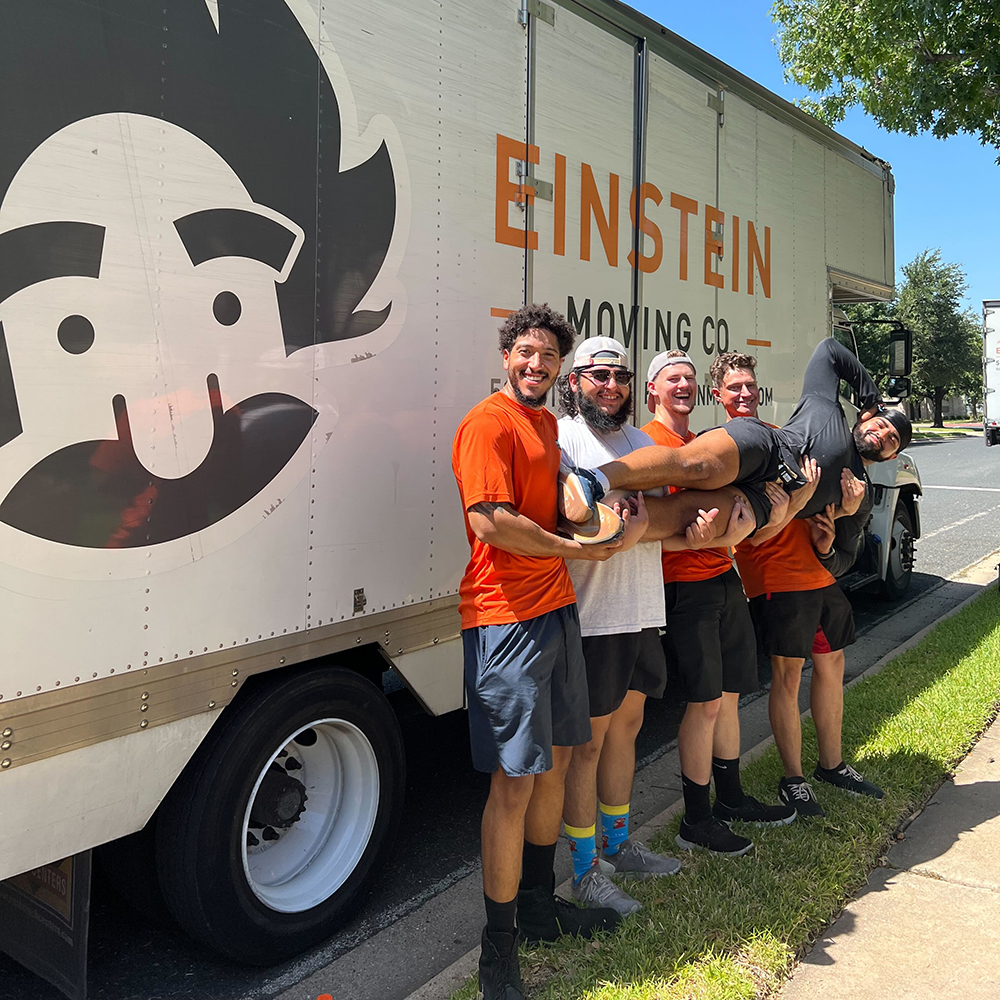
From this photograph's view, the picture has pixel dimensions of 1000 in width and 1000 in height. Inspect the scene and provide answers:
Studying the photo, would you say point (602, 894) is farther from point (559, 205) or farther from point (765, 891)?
point (559, 205)

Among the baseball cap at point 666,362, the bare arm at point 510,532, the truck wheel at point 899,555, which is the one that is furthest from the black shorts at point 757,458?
the truck wheel at point 899,555

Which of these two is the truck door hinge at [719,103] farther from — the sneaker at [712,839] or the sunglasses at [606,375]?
the sneaker at [712,839]

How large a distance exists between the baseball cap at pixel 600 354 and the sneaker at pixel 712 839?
1.80 meters

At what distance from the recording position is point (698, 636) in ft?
11.4

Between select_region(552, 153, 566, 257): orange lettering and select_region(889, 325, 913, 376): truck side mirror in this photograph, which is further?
select_region(889, 325, 913, 376): truck side mirror

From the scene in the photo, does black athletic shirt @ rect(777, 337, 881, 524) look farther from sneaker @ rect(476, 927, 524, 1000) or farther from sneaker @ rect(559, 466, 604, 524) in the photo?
sneaker @ rect(476, 927, 524, 1000)

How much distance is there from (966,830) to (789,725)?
0.79 metres

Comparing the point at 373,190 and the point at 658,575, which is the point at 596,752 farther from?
the point at 373,190

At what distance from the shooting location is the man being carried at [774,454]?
3.03 metres

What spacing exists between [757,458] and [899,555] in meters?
5.65

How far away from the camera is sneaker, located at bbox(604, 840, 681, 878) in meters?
3.40

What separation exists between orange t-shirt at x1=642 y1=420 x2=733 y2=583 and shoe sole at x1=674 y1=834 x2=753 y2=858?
3.35 ft

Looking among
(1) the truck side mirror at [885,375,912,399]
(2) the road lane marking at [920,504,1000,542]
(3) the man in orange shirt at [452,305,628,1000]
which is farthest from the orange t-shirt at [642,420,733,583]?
(2) the road lane marking at [920,504,1000,542]

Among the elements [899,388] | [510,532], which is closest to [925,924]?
[510,532]
